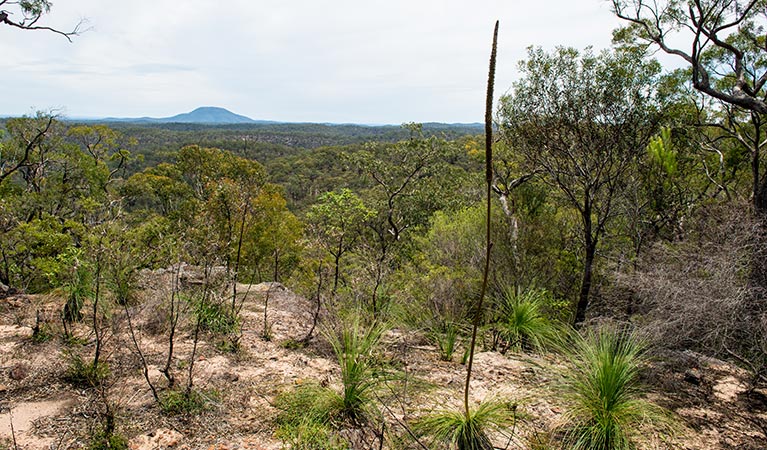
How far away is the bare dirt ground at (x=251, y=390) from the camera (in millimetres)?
3633

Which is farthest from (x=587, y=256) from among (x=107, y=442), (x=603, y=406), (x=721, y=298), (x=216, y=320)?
(x=107, y=442)

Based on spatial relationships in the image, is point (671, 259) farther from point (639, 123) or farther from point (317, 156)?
point (317, 156)

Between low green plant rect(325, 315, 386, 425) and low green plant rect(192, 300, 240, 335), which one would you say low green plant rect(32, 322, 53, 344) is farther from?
low green plant rect(325, 315, 386, 425)


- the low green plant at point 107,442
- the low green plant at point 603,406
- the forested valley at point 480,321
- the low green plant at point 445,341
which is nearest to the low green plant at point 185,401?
the forested valley at point 480,321

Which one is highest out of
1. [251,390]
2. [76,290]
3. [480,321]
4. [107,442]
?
[76,290]

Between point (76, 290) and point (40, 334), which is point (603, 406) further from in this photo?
point (40, 334)

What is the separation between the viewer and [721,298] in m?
4.24

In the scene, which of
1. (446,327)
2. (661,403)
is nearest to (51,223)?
(446,327)

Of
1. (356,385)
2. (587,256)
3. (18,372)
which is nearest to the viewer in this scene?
(356,385)

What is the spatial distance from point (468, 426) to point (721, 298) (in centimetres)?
303

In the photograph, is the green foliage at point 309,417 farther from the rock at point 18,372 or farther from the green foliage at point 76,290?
the green foliage at point 76,290

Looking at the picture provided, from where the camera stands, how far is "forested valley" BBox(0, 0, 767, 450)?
3.64 meters

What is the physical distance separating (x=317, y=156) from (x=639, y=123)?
2693 inches

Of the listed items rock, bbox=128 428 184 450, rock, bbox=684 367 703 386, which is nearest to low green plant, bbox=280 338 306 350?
rock, bbox=128 428 184 450
